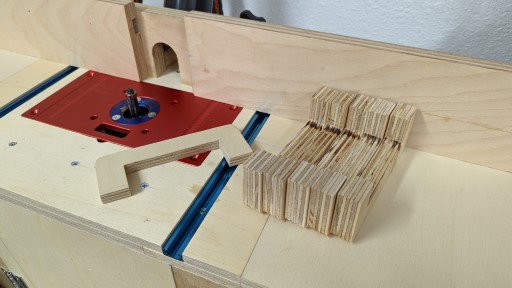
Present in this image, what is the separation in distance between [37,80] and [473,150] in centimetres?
94

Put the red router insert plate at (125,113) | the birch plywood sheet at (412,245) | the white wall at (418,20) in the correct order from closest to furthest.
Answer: the birch plywood sheet at (412,245)
the red router insert plate at (125,113)
the white wall at (418,20)

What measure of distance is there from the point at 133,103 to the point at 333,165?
0.43 metres

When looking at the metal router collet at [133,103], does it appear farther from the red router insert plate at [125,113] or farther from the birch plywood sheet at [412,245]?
the birch plywood sheet at [412,245]

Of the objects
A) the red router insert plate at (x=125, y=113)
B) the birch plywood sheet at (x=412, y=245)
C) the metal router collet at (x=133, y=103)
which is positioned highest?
the metal router collet at (x=133, y=103)

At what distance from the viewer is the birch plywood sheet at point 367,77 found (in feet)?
2.11

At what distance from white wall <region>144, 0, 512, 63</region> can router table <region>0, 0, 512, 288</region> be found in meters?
0.53

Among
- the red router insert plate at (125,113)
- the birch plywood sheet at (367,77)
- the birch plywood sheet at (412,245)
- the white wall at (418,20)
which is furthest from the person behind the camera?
the white wall at (418,20)

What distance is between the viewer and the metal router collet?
0.80 meters

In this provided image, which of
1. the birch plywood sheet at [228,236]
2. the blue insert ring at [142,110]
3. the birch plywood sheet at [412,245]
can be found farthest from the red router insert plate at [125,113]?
the birch plywood sheet at [412,245]

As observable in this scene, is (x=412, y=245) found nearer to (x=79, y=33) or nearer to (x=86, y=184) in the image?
(x=86, y=184)

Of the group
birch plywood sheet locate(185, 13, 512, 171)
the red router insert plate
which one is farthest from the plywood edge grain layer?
birch plywood sheet locate(185, 13, 512, 171)

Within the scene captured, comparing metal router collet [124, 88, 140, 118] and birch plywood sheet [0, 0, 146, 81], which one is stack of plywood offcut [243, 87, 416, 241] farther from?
birch plywood sheet [0, 0, 146, 81]

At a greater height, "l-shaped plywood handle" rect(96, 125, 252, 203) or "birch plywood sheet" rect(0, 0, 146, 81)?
"birch plywood sheet" rect(0, 0, 146, 81)

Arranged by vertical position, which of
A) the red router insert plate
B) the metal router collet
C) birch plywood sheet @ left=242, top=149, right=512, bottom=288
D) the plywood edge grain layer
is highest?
the metal router collet
